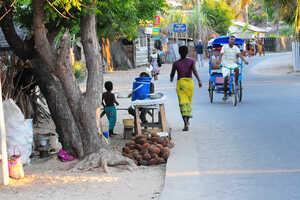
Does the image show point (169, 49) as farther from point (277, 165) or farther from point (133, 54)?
point (277, 165)

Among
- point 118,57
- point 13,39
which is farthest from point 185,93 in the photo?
point 118,57

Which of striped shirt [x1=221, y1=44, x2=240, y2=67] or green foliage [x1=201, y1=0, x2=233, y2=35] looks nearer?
striped shirt [x1=221, y1=44, x2=240, y2=67]

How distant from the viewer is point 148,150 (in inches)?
372

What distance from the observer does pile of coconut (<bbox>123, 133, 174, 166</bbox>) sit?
30.3 ft

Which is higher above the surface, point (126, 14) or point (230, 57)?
point (126, 14)

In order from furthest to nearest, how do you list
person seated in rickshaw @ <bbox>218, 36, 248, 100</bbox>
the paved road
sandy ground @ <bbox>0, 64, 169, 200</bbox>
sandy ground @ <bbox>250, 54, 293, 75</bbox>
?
sandy ground @ <bbox>250, 54, 293, 75</bbox> → person seated in rickshaw @ <bbox>218, 36, 248, 100</bbox> → sandy ground @ <bbox>0, 64, 169, 200</bbox> → the paved road

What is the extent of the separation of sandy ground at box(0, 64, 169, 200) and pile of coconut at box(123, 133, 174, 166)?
22cm

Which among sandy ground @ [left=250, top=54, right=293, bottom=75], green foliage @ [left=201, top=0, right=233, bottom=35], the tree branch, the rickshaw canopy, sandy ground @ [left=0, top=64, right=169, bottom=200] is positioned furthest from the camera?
green foliage @ [left=201, top=0, right=233, bottom=35]

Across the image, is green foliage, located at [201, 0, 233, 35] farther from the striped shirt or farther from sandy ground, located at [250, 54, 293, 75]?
the striped shirt

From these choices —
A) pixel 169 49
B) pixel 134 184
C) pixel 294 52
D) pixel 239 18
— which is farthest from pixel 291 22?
pixel 239 18

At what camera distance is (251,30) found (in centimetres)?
7112

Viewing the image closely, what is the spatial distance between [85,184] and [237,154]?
8.40 feet


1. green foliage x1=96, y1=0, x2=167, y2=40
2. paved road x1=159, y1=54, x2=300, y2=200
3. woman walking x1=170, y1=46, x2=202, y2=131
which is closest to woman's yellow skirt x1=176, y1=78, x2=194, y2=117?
woman walking x1=170, y1=46, x2=202, y2=131

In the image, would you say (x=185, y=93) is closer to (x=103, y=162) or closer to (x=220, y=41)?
(x=103, y=162)
